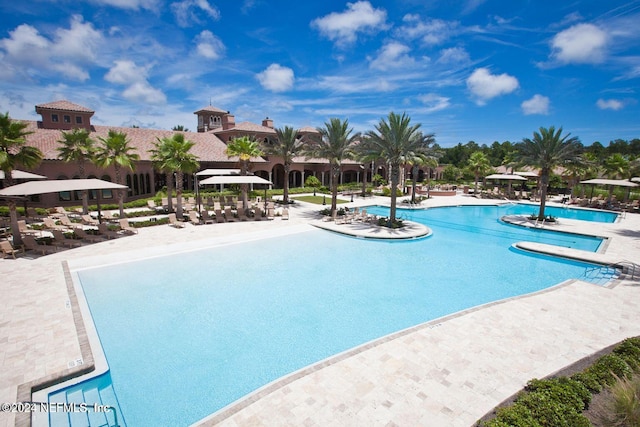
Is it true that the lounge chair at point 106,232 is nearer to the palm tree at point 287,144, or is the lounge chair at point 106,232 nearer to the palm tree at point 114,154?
the palm tree at point 114,154

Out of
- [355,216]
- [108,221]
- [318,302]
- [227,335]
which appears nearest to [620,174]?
[355,216]

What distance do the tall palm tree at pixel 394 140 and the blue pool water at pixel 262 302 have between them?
5.73 metres

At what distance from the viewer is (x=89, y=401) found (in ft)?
20.3

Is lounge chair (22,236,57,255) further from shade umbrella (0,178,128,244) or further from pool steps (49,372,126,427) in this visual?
pool steps (49,372,126,427)

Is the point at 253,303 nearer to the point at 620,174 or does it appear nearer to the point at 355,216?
the point at 355,216

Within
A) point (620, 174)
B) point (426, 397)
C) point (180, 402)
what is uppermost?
point (620, 174)

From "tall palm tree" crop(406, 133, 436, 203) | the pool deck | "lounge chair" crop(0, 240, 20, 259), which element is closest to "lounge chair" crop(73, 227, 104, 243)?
"lounge chair" crop(0, 240, 20, 259)

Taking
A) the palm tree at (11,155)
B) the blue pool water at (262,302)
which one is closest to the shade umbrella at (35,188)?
the palm tree at (11,155)

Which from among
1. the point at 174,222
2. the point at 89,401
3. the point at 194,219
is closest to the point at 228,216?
the point at 194,219

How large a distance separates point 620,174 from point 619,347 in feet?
119

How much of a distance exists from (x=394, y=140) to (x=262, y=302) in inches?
556

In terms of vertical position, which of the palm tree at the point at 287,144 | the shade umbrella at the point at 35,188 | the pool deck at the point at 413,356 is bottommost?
the pool deck at the point at 413,356

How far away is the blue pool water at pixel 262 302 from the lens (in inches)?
278

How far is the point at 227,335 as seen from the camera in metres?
8.77
